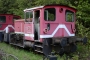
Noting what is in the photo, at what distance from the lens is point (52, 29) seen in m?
10.9

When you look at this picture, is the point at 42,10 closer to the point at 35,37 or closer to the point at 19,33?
the point at 35,37

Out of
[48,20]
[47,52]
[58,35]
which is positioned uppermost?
[48,20]

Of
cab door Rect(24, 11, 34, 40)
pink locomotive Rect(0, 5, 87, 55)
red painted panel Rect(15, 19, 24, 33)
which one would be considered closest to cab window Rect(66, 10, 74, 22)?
pink locomotive Rect(0, 5, 87, 55)

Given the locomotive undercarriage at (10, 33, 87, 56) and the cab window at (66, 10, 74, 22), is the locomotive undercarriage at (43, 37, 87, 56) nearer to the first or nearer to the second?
the locomotive undercarriage at (10, 33, 87, 56)

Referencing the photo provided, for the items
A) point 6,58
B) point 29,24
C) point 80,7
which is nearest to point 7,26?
point 29,24

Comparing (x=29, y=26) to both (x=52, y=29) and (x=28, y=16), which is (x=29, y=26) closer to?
(x=28, y=16)

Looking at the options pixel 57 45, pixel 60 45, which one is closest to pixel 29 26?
pixel 57 45

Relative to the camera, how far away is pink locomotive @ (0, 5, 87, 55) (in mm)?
10602

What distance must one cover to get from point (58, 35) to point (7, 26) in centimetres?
798

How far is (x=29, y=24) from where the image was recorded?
12.2m

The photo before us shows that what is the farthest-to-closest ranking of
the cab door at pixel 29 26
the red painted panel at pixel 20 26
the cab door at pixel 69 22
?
the red painted panel at pixel 20 26 → the cab door at pixel 29 26 → the cab door at pixel 69 22

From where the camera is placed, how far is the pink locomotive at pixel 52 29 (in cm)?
1060

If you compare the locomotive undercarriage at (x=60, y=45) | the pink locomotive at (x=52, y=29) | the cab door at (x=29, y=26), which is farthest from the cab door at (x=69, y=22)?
the cab door at (x=29, y=26)

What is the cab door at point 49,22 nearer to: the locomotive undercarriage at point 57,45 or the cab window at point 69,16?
the locomotive undercarriage at point 57,45
